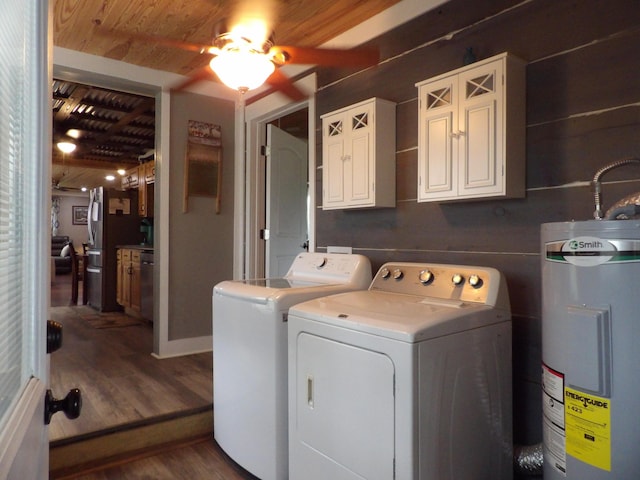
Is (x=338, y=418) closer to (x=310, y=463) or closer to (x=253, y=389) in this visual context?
(x=310, y=463)

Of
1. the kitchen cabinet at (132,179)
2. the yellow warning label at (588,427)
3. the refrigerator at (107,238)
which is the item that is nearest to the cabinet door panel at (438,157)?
the yellow warning label at (588,427)

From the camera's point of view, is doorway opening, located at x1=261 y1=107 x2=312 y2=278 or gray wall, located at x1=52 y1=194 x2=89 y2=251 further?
gray wall, located at x1=52 y1=194 x2=89 y2=251

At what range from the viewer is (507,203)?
2039 mm

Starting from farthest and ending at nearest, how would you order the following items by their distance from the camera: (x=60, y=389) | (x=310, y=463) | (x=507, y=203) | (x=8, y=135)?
(x=60, y=389), (x=507, y=203), (x=310, y=463), (x=8, y=135)

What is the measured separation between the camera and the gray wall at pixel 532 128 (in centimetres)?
171

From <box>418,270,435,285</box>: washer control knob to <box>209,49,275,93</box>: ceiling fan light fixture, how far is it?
3.98 ft

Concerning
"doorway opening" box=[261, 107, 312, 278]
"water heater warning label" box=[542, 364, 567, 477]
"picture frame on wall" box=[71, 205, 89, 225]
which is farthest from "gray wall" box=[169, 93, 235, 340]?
"picture frame on wall" box=[71, 205, 89, 225]

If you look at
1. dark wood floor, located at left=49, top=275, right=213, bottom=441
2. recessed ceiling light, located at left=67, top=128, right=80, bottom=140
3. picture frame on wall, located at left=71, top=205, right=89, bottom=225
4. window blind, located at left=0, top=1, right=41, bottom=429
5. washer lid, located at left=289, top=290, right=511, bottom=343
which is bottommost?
dark wood floor, located at left=49, top=275, right=213, bottom=441

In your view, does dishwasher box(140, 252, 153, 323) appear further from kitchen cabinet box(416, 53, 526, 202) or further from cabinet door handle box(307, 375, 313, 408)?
kitchen cabinet box(416, 53, 526, 202)

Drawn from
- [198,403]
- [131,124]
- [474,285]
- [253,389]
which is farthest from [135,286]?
[474,285]

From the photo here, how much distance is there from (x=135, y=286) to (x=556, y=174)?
4538 millimetres

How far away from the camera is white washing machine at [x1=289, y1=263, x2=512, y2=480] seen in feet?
4.88

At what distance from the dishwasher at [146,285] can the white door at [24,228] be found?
4.00m

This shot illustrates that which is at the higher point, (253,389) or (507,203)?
(507,203)
